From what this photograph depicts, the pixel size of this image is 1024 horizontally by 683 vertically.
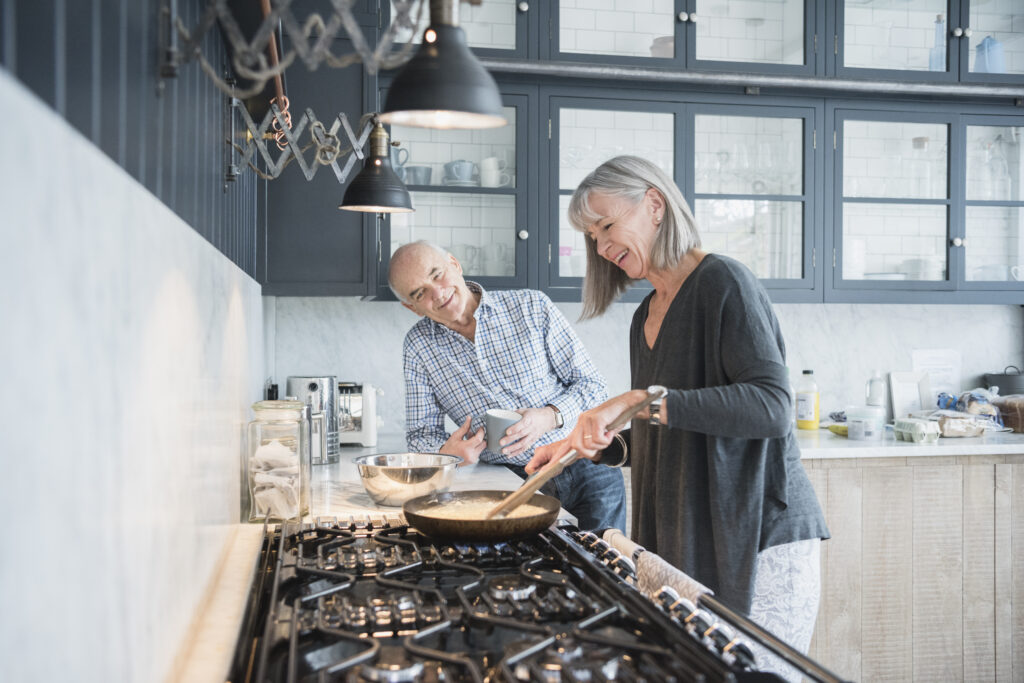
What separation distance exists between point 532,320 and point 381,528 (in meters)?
1.11

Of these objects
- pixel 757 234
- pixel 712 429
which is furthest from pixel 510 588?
pixel 757 234

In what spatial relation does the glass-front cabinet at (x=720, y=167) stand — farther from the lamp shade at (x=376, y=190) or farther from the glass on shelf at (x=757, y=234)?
the lamp shade at (x=376, y=190)

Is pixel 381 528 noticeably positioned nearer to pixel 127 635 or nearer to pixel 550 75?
pixel 127 635

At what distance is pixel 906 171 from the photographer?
336cm

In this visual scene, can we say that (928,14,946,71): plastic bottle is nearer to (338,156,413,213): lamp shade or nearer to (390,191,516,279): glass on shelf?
(390,191,516,279): glass on shelf

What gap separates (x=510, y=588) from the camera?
3.73 feet

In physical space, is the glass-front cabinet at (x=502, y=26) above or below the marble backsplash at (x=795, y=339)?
above

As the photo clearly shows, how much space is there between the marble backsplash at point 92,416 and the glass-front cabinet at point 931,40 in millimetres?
2908

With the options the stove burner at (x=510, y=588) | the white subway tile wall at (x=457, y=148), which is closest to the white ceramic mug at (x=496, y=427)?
the stove burner at (x=510, y=588)

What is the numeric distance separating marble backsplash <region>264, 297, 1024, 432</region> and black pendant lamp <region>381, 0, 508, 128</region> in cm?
257

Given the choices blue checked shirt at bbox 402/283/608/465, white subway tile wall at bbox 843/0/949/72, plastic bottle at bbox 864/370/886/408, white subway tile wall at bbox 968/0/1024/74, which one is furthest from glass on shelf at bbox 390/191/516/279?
white subway tile wall at bbox 968/0/1024/74

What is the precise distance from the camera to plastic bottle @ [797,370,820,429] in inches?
135

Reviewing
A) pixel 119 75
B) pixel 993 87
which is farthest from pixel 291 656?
pixel 993 87

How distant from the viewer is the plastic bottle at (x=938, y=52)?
3279 mm
